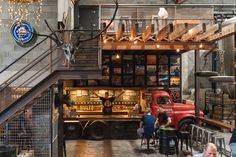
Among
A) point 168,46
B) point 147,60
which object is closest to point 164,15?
point 168,46

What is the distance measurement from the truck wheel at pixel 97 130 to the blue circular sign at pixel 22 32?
21.1 ft

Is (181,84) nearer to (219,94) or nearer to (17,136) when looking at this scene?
(219,94)

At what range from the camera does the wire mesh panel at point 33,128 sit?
1259cm

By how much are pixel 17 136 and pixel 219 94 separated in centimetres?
1301

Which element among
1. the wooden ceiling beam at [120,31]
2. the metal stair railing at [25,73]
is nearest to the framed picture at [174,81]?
the wooden ceiling beam at [120,31]

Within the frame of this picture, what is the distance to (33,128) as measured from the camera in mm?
12914

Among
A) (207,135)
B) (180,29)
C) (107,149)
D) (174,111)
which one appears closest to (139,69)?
(174,111)

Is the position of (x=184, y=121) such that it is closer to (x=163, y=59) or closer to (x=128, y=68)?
(x=163, y=59)

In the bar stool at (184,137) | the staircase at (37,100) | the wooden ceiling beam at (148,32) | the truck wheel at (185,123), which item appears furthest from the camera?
the truck wheel at (185,123)

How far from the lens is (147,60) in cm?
2220

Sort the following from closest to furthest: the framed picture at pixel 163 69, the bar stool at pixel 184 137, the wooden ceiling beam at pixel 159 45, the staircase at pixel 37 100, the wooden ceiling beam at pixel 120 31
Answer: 1. the staircase at pixel 37 100
2. the wooden ceiling beam at pixel 120 31
3. the bar stool at pixel 184 137
4. the wooden ceiling beam at pixel 159 45
5. the framed picture at pixel 163 69

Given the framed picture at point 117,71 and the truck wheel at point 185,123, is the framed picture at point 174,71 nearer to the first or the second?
the framed picture at point 117,71

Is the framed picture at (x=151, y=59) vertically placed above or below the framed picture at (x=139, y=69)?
above

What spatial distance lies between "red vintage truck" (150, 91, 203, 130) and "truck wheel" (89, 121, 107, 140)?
2435 mm
